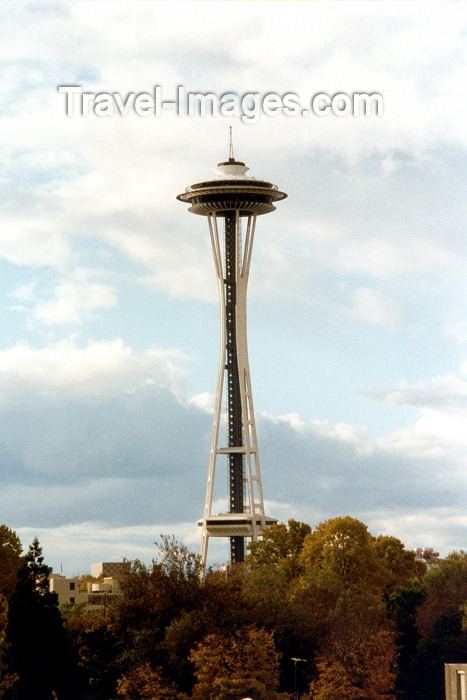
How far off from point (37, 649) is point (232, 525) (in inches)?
2781

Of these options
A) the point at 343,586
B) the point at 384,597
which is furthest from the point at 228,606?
the point at 384,597

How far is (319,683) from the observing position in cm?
8119

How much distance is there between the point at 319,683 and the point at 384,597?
101 feet

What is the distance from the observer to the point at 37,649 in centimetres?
8294

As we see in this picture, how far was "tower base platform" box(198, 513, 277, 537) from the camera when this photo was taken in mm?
152500

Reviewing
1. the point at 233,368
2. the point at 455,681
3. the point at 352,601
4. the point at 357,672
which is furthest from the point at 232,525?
the point at 455,681

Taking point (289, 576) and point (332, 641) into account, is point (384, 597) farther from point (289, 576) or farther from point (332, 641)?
point (332, 641)

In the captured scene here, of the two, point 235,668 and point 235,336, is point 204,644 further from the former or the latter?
point 235,336

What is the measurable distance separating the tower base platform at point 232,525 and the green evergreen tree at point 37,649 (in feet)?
220

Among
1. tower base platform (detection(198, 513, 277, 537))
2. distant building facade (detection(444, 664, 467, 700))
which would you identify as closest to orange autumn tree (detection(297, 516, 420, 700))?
distant building facade (detection(444, 664, 467, 700))

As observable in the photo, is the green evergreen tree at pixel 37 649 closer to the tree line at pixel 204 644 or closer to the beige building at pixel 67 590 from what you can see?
the tree line at pixel 204 644

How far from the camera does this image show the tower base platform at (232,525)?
152500 mm

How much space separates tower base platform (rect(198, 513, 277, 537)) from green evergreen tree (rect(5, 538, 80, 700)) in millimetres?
67120

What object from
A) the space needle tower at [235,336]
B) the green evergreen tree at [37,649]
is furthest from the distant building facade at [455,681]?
the space needle tower at [235,336]
